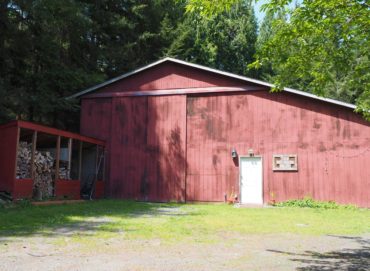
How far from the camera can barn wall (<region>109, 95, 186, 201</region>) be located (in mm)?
16703

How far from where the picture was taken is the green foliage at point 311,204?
14.5 metres

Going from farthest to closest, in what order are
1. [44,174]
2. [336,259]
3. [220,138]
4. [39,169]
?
[220,138]
[44,174]
[39,169]
[336,259]

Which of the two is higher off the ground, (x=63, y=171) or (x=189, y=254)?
(x=63, y=171)

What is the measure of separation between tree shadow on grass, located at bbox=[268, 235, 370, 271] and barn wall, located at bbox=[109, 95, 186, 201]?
10673 millimetres

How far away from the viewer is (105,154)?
57.5 feet

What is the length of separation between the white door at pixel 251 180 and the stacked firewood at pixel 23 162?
25.2ft

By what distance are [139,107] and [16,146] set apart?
21.6 feet

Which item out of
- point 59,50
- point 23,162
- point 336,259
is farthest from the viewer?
point 59,50

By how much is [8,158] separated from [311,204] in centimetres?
1016

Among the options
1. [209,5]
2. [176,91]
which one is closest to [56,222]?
[209,5]

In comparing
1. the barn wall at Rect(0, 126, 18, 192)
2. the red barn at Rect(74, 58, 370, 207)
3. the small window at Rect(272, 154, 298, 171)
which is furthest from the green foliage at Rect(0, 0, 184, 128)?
the small window at Rect(272, 154, 298, 171)

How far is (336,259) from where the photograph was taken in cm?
557

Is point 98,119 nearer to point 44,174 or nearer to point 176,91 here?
point 176,91

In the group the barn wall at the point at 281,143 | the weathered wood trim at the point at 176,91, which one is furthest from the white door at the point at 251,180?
the weathered wood trim at the point at 176,91
